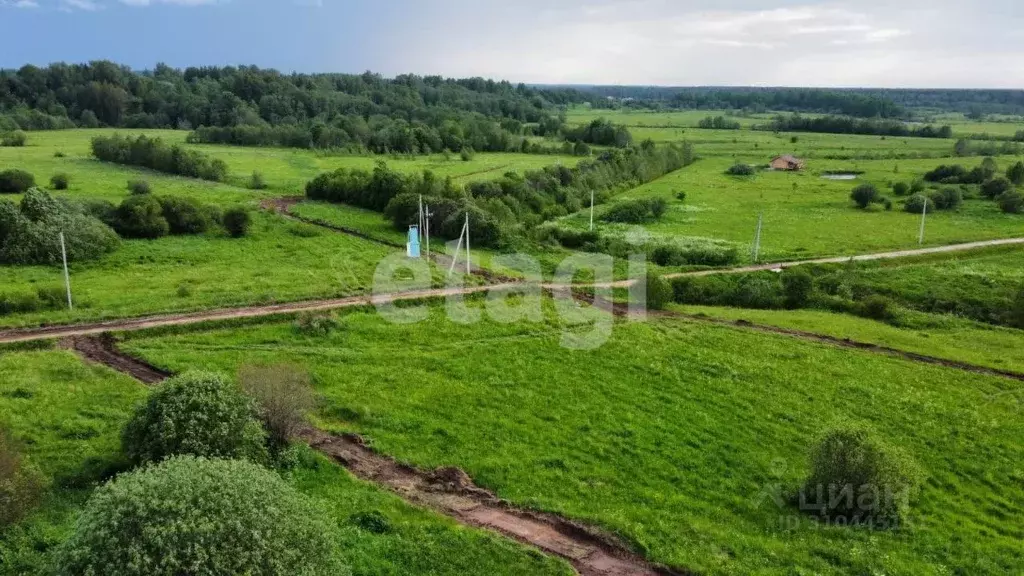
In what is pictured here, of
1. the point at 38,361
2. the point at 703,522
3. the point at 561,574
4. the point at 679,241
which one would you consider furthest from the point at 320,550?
the point at 679,241

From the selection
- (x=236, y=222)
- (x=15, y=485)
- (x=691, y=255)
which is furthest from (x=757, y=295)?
(x=15, y=485)

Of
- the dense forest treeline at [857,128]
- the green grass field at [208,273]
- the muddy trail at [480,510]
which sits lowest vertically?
the muddy trail at [480,510]

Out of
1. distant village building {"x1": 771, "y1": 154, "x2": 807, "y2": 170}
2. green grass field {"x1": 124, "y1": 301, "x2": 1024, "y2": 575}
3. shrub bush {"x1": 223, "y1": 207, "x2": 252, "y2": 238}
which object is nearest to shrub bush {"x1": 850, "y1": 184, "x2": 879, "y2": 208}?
distant village building {"x1": 771, "y1": 154, "x2": 807, "y2": 170}

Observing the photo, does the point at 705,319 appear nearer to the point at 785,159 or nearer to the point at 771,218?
the point at 771,218

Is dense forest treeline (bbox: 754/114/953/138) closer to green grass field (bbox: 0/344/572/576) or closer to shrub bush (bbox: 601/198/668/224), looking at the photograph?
shrub bush (bbox: 601/198/668/224)

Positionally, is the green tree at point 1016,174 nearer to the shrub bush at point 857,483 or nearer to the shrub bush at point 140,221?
the shrub bush at point 857,483

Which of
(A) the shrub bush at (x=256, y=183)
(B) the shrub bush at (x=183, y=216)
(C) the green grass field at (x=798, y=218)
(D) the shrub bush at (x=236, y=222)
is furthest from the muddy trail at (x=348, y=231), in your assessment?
(C) the green grass field at (x=798, y=218)

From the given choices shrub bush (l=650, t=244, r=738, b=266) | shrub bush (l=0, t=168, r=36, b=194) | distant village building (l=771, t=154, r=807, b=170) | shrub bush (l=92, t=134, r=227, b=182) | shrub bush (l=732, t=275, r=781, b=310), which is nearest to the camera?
shrub bush (l=732, t=275, r=781, b=310)
